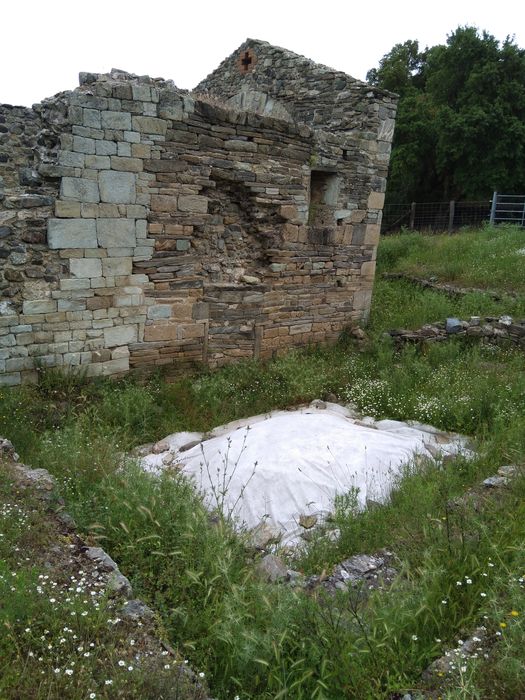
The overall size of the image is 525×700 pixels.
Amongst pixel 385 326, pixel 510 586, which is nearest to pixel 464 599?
pixel 510 586

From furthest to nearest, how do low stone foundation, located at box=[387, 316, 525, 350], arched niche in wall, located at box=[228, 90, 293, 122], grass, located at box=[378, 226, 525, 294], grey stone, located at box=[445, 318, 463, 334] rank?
grass, located at box=[378, 226, 525, 294] < arched niche in wall, located at box=[228, 90, 293, 122] < grey stone, located at box=[445, 318, 463, 334] < low stone foundation, located at box=[387, 316, 525, 350]

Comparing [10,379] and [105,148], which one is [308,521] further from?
[105,148]

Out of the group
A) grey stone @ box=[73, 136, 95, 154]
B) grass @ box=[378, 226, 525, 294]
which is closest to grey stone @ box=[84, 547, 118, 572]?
grey stone @ box=[73, 136, 95, 154]

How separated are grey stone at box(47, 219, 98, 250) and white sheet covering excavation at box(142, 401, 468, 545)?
235cm

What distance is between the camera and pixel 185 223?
6.81 metres

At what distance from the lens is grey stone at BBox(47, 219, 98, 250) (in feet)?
19.3

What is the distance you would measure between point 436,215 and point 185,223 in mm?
17853

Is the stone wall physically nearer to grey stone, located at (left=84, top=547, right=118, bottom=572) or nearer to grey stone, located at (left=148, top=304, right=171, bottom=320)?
grey stone, located at (left=148, top=304, right=171, bottom=320)

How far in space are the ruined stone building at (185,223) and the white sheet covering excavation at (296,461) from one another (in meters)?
1.72

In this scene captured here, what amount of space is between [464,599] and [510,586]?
283 mm

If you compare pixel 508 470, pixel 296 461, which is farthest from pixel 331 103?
pixel 508 470

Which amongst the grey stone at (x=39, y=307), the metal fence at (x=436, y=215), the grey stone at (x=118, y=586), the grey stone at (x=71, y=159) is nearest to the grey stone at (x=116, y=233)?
the grey stone at (x=71, y=159)

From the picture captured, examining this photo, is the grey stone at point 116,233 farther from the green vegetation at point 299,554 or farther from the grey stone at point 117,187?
the green vegetation at point 299,554

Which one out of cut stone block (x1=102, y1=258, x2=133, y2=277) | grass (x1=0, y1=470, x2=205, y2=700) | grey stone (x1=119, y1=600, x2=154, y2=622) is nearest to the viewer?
grass (x1=0, y1=470, x2=205, y2=700)
